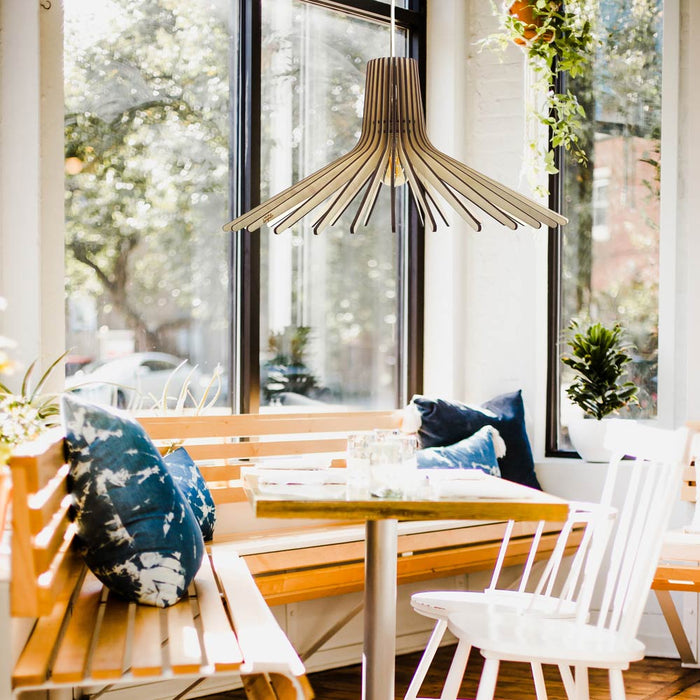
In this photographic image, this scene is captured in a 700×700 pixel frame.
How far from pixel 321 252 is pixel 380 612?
79.6 inches

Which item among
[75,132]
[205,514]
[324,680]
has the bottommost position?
[324,680]

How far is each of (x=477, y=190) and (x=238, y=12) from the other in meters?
2.12

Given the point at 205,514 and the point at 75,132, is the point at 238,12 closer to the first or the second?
the point at 75,132

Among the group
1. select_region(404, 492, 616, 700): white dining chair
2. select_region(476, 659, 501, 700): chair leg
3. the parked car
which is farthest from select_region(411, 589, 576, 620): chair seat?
the parked car

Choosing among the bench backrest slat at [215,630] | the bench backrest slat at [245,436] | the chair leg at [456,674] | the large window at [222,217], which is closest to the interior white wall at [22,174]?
the large window at [222,217]

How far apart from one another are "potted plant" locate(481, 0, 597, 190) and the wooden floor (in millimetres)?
1907

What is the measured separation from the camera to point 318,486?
2020mm

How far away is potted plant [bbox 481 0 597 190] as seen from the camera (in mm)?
3379

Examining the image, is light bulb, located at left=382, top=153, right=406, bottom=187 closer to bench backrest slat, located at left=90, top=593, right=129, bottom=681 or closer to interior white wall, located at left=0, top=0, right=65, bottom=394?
bench backrest slat, located at left=90, top=593, right=129, bottom=681

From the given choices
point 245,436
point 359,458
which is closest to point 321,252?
point 245,436

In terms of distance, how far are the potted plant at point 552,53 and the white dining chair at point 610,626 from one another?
5.21ft

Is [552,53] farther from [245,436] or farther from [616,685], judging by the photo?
[616,685]

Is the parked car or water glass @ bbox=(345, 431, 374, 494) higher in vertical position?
the parked car

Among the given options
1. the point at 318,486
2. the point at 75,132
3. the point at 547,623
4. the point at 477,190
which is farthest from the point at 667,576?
the point at 75,132
